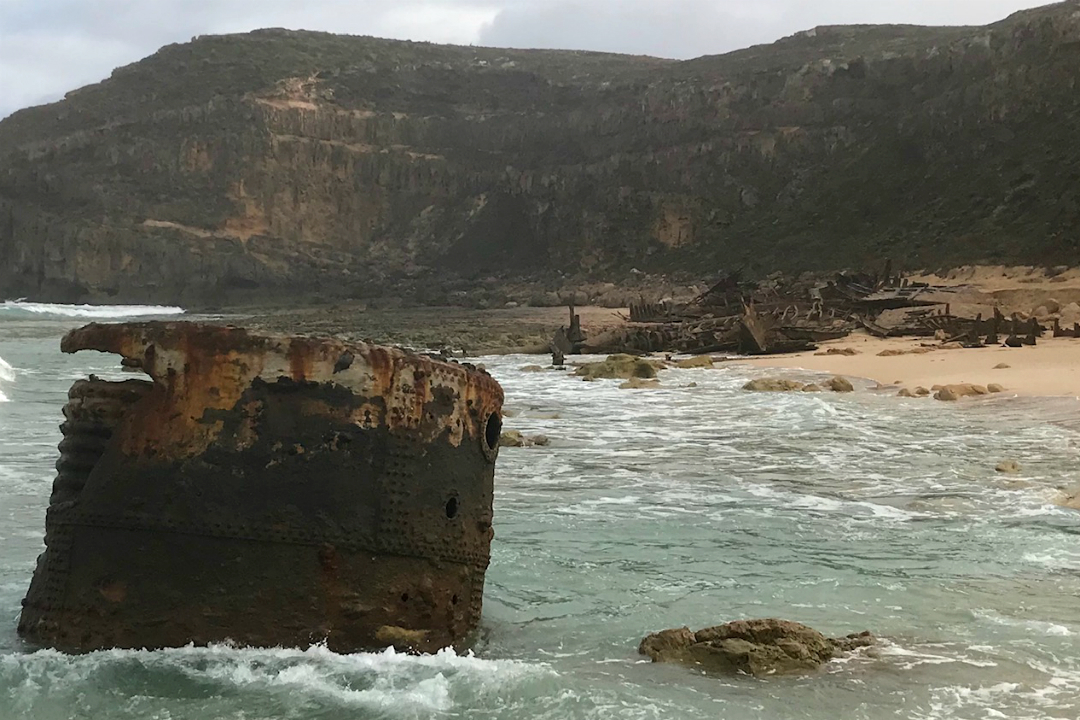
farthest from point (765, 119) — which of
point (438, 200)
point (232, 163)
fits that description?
point (232, 163)

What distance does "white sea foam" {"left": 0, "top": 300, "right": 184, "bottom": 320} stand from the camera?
61.9m

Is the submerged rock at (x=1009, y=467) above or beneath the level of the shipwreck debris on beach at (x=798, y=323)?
beneath

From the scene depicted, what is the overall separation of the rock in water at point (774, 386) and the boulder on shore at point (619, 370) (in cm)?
315

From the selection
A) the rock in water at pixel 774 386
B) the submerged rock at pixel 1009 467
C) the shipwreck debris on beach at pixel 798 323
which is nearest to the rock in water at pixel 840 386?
the rock in water at pixel 774 386

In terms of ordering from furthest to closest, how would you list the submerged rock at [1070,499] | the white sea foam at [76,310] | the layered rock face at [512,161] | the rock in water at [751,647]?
the white sea foam at [76,310] → the layered rock face at [512,161] → the submerged rock at [1070,499] → the rock in water at [751,647]

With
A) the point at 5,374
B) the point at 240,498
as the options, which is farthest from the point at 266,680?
the point at 5,374

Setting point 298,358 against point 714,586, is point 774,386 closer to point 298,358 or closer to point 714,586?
point 714,586

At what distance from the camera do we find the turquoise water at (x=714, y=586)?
4.90 m

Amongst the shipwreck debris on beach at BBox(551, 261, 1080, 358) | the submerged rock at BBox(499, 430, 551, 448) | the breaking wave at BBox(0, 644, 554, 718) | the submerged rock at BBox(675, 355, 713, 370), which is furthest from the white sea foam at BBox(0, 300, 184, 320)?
the breaking wave at BBox(0, 644, 554, 718)

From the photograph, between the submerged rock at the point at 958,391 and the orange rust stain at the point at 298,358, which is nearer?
the orange rust stain at the point at 298,358

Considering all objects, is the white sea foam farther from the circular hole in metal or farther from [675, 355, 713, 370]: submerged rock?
the circular hole in metal

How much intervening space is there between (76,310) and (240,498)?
216 feet

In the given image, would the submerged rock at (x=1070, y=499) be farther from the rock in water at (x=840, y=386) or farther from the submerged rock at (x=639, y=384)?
the submerged rock at (x=639, y=384)

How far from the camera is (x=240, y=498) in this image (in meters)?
5.14
